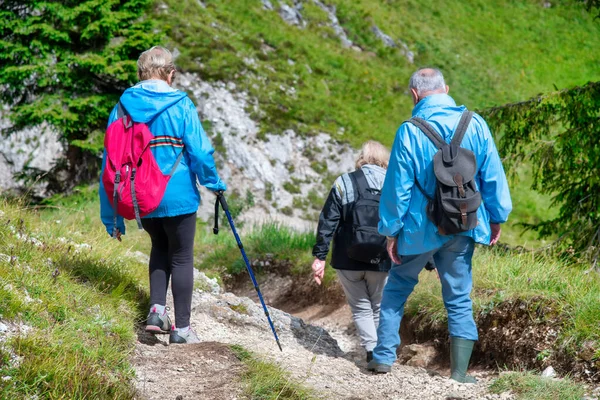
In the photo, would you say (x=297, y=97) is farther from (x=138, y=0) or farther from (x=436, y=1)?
→ (x=436, y=1)

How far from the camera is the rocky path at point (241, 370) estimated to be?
3.97m

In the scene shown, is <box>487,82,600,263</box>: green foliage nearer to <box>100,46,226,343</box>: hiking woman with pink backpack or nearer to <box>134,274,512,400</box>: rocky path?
<box>134,274,512,400</box>: rocky path

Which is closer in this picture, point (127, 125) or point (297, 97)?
point (127, 125)

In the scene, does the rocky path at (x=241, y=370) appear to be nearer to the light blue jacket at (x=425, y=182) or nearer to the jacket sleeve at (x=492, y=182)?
the light blue jacket at (x=425, y=182)

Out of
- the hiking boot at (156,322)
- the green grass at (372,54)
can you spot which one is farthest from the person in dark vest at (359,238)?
the green grass at (372,54)

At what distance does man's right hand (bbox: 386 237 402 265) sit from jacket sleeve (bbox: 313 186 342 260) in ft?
2.36

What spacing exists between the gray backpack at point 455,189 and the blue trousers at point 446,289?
0.80 feet

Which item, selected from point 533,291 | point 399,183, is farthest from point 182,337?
point 533,291

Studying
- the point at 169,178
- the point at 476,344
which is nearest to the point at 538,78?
the point at 476,344

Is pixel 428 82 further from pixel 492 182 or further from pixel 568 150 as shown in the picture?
pixel 568 150

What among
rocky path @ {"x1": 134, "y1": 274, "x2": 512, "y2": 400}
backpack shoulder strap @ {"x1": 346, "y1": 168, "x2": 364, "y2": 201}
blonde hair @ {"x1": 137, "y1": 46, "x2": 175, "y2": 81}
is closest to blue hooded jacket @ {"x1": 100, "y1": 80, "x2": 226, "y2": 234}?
blonde hair @ {"x1": 137, "y1": 46, "x2": 175, "y2": 81}

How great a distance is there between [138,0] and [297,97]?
6986 millimetres

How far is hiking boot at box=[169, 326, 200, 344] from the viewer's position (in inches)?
189

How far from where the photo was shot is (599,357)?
173 inches
